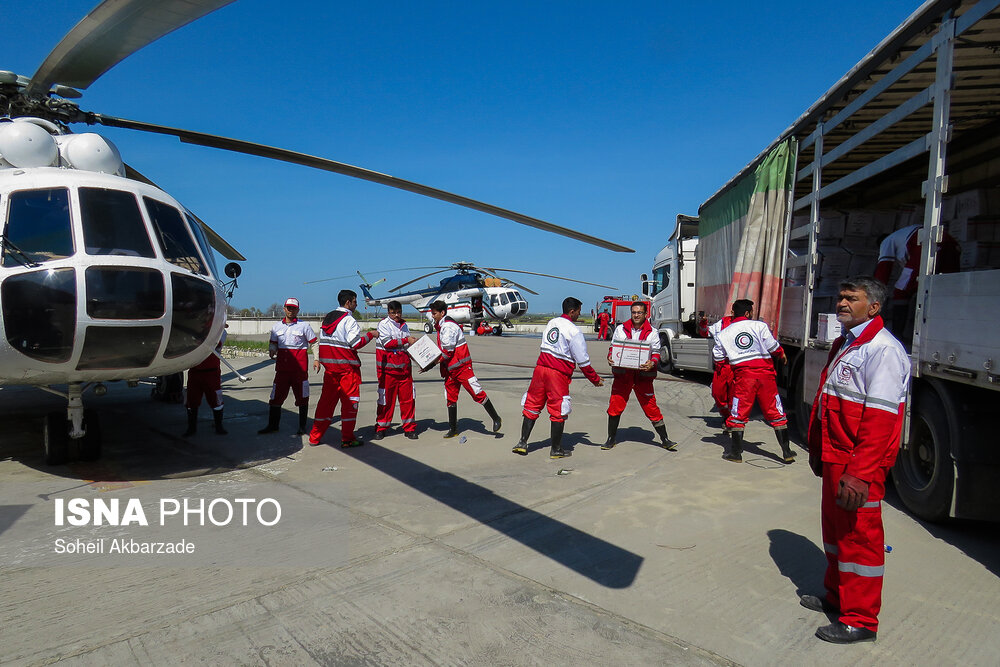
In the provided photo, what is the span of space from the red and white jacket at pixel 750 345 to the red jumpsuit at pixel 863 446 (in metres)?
3.35

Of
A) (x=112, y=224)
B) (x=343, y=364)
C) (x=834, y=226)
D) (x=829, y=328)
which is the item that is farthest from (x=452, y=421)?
(x=834, y=226)

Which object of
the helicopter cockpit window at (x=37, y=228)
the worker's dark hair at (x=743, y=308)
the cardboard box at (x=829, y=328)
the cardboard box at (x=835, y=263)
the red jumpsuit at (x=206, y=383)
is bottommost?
the red jumpsuit at (x=206, y=383)

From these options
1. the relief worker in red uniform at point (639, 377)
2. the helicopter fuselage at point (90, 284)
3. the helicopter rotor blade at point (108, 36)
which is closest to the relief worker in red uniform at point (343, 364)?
the helicopter fuselage at point (90, 284)

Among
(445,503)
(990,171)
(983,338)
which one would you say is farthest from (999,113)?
(445,503)

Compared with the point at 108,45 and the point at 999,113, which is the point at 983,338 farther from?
the point at 108,45

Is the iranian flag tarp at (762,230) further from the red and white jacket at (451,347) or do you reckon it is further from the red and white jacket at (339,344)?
the red and white jacket at (339,344)

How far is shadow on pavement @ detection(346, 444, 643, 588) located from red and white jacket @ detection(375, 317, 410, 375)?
1.28m

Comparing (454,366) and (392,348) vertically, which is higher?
(392,348)

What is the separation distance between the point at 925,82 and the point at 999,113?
5.25 ft

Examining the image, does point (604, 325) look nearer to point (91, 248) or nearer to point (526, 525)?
point (526, 525)

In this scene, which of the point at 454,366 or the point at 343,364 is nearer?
the point at 343,364

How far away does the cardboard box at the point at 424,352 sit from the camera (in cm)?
702

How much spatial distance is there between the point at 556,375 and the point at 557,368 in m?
0.07

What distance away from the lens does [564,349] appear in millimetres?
6223
